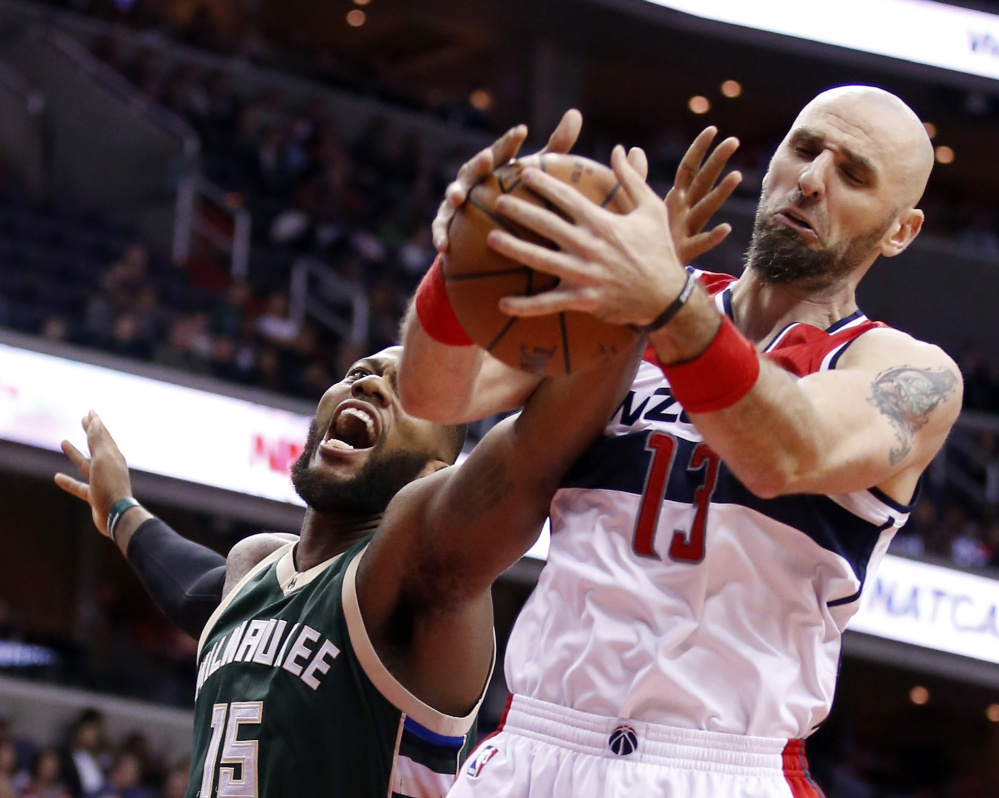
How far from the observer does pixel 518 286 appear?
7.09 ft

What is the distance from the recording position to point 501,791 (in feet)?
8.30

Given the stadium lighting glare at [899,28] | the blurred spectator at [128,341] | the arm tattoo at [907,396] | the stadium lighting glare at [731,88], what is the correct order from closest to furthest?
the arm tattoo at [907,396], the blurred spectator at [128,341], the stadium lighting glare at [899,28], the stadium lighting glare at [731,88]

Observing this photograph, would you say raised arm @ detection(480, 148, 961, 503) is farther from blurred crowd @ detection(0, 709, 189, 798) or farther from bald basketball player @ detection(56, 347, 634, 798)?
blurred crowd @ detection(0, 709, 189, 798)

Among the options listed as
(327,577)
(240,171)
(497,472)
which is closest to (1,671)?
(240,171)

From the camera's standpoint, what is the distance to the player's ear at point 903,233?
9.07 ft

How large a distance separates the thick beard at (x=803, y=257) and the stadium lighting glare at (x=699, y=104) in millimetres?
18860

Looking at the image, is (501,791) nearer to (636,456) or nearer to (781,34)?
(636,456)

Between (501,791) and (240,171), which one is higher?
(501,791)

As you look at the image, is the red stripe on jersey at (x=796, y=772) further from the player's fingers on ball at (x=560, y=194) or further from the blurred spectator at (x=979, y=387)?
the blurred spectator at (x=979, y=387)

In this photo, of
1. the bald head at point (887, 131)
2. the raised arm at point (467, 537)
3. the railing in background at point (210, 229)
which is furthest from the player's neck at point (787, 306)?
the railing in background at point (210, 229)

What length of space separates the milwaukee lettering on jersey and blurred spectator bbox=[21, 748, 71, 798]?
21.9 feet

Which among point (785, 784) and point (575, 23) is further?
point (575, 23)

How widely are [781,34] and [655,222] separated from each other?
14780 mm

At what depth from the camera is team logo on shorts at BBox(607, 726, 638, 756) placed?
2.47 meters
